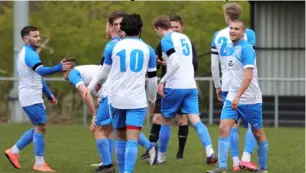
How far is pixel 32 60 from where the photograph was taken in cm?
1112

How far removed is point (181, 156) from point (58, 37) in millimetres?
13262

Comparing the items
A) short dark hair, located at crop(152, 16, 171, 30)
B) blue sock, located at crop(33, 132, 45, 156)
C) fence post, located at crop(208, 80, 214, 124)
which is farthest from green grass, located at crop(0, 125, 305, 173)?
short dark hair, located at crop(152, 16, 171, 30)

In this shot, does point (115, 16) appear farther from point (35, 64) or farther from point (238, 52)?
point (238, 52)

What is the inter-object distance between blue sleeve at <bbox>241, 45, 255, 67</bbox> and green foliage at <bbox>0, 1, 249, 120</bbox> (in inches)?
570

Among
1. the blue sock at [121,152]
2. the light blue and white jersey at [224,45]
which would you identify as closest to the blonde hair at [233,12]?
the light blue and white jersey at [224,45]

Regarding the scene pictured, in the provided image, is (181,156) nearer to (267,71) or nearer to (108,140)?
(108,140)

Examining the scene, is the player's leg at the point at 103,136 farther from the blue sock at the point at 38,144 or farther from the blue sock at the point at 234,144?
the blue sock at the point at 234,144

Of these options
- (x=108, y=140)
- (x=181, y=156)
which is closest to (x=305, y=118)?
(x=181, y=156)

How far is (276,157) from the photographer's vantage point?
504 inches

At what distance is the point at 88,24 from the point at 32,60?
46.9 feet

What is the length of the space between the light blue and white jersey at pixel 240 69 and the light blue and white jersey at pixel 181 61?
1249mm

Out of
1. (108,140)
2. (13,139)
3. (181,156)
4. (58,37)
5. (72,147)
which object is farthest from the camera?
(58,37)

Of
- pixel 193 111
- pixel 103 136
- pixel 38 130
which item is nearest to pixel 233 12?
pixel 193 111

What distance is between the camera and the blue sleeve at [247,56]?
32.7ft
